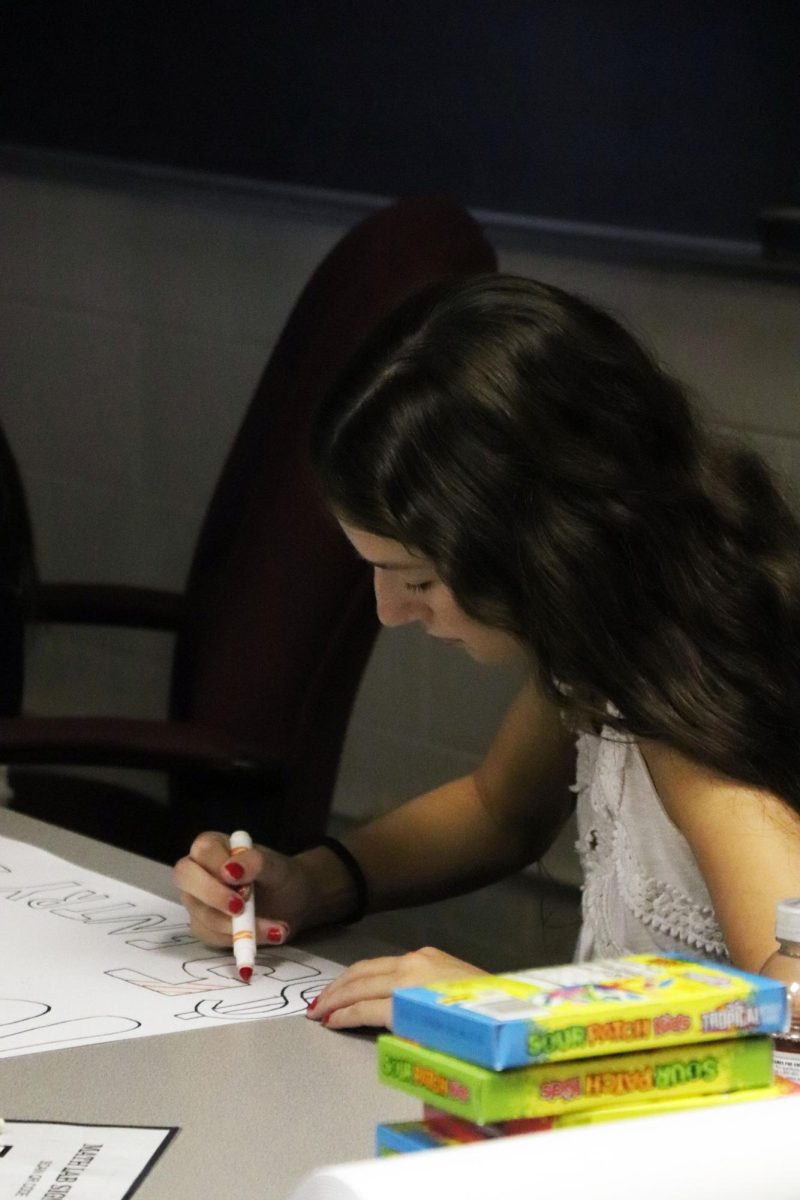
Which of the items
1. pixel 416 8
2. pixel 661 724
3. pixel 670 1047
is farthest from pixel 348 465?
pixel 416 8

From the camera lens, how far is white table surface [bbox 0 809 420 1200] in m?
0.97

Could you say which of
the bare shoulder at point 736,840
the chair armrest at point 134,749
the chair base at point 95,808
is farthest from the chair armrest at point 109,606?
the bare shoulder at point 736,840

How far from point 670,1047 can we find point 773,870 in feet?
1.61

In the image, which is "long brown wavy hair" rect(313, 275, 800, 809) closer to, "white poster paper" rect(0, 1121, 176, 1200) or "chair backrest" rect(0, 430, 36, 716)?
"white poster paper" rect(0, 1121, 176, 1200)

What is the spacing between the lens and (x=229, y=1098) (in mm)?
1068

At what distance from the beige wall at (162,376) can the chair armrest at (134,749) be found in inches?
39.2

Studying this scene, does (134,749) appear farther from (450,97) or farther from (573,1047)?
(450,97)

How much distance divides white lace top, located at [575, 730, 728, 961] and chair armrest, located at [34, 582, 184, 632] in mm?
876

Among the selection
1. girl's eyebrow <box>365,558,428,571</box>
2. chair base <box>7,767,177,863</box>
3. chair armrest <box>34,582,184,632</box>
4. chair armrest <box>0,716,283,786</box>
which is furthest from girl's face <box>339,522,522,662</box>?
chair armrest <box>34,582,184,632</box>

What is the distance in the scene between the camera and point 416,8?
2.72 metres

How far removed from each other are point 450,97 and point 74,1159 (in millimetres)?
2027

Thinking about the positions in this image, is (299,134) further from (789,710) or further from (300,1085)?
(300,1085)

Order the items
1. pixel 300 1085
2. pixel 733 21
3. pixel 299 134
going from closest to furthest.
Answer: pixel 300 1085, pixel 733 21, pixel 299 134

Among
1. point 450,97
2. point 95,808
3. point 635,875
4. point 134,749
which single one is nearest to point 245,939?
point 635,875
